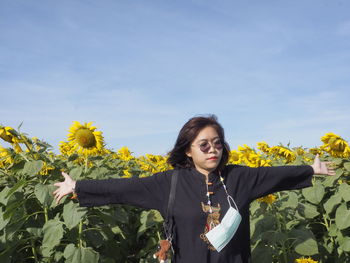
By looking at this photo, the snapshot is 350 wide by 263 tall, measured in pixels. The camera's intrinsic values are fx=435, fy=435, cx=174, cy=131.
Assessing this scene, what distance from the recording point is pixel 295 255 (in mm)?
3426

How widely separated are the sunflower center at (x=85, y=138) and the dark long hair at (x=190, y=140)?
3.85ft

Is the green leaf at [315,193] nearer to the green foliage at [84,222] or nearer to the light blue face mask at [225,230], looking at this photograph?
the green foliage at [84,222]

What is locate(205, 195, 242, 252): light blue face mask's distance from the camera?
2625mm

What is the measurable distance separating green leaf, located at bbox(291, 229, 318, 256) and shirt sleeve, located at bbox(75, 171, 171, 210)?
1.17 meters

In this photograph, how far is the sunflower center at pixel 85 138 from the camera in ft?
13.2

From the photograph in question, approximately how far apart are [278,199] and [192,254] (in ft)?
4.31

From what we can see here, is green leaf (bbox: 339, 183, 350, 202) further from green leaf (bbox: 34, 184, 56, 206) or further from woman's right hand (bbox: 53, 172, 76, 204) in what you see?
green leaf (bbox: 34, 184, 56, 206)

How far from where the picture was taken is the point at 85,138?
159 inches

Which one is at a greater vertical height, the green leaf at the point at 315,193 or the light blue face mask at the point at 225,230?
the green leaf at the point at 315,193

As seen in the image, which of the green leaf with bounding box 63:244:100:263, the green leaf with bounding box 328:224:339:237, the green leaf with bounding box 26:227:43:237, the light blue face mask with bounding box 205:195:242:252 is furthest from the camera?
the green leaf with bounding box 328:224:339:237

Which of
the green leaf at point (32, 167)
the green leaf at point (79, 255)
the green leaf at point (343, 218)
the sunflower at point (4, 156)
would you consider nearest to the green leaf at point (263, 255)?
the green leaf at point (343, 218)

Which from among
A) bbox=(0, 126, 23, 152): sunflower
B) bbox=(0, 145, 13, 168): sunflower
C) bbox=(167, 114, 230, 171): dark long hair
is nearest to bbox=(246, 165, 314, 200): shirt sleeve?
bbox=(167, 114, 230, 171): dark long hair

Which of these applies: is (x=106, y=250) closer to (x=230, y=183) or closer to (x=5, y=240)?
(x=5, y=240)

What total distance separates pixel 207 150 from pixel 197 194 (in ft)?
0.96
